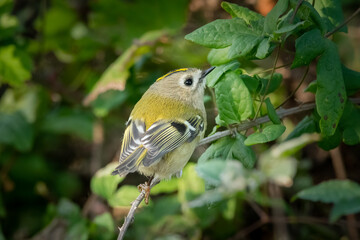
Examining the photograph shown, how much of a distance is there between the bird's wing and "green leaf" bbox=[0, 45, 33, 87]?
1.28 meters

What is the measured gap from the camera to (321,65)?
1.52 metres

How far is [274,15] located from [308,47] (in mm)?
149

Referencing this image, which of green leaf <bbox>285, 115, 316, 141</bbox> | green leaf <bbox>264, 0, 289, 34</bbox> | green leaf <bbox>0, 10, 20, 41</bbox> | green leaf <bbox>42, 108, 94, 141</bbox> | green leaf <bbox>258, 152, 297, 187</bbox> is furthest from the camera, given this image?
green leaf <bbox>42, 108, 94, 141</bbox>

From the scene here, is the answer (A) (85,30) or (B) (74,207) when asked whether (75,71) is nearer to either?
(A) (85,30)

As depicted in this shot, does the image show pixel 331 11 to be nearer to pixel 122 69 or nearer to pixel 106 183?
pixel 122 69

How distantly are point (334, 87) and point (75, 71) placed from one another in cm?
271

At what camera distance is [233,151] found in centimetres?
167

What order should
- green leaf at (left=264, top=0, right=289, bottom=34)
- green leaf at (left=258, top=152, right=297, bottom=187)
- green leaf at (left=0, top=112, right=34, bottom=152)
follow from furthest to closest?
1. green leaf at (left=0, top=112, right=34, bottom=152)
2. green leaf at (left=264, top=0, right=289, bottom=34)
3. green leaf at (left=258, top=152, right=297, bottom=187)

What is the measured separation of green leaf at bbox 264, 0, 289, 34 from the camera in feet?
4.76

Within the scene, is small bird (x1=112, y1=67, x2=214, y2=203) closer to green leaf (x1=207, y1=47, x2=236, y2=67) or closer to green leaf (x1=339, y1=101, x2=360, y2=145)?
green leaf (x1=207, y1=47, x2=236, y2=67)

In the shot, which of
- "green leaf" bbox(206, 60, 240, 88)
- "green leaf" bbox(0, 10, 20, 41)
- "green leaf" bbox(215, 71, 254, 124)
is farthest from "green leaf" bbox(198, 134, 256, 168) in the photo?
"green leaf" bbox(0, 10, 20, 41)

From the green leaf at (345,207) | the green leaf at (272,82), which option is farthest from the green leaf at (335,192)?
the green leaf at (272,82)

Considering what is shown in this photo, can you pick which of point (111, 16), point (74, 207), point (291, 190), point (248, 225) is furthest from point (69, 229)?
point (111, 16)

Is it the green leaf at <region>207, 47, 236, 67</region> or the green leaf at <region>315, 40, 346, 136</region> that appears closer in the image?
the green leaf at <region>315, 40, 346, 136</region>
